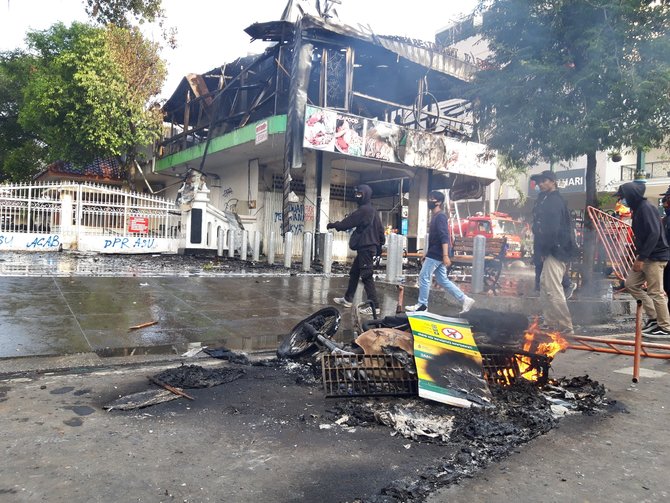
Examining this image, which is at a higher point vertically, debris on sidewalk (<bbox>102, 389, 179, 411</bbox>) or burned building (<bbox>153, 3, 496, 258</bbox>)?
burned building (<bbox>153, 3, 496, 258</bbox>)

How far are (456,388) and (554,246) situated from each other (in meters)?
3.56

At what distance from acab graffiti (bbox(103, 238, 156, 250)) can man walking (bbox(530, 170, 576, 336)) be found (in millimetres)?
12945

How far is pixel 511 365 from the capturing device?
13.1ft

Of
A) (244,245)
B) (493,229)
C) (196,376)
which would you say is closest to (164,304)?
(196,376)

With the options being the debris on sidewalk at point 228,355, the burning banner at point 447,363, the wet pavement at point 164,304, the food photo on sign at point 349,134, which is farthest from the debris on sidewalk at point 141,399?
the food photo on sign at point 349,134

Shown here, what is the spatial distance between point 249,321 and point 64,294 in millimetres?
3324

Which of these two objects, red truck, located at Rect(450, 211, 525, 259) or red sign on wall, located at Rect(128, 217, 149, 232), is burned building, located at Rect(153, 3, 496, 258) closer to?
red truck, located at Rect(450, 211, 525, 259)

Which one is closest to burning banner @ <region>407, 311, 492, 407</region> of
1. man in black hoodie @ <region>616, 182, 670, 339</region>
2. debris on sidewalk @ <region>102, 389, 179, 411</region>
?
debris on sidewalk @ <region>102, 389, 179, 411</region>

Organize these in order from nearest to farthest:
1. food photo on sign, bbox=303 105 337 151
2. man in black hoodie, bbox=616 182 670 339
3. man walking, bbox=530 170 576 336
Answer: man in black hoodie, bbox=616 182 670 339 → man walking, bbox=530 170 576 336 → food photo on sign, bbox=303 105 337 151

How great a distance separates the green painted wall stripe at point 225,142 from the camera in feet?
48.9

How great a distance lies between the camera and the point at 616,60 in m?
7.95

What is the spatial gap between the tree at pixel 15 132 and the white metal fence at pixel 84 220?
14.5m

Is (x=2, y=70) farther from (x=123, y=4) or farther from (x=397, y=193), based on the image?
(x=397, y=193)

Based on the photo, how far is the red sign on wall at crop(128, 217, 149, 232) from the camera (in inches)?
619
